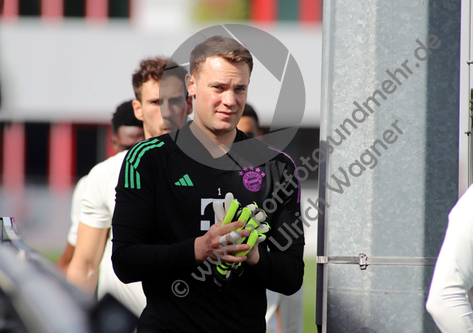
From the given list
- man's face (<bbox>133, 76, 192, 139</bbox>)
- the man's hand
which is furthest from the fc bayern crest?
man's face (<bbox>133, 76, 192, 139</bbox>)

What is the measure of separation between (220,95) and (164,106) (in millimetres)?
1148

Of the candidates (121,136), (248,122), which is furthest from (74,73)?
(248,122)

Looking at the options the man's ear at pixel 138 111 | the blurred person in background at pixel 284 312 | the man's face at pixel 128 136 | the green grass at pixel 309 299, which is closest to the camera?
the man's ear at pixel 138 111

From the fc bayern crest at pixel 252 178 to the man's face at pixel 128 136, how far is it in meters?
2.07

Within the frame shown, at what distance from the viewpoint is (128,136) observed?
4355 mm

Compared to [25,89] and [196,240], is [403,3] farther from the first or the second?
[25,89]

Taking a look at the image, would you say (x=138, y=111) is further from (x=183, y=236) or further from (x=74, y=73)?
(x=74, y=73)

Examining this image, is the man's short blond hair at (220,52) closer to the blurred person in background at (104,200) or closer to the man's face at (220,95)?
the man's face at (220,95)

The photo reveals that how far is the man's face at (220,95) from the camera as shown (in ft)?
7.72

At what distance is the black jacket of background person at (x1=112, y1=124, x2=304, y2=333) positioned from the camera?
2.20 metres

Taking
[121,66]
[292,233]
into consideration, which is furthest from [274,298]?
[121,66]

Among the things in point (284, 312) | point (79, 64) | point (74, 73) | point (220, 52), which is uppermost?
point (79, 64)

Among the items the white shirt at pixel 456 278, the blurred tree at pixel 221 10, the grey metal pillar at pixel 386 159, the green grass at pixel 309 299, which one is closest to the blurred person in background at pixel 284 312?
the grey metal pillar at pixel 386 159

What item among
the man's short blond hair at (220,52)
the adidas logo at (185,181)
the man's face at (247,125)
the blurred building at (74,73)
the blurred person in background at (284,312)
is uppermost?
the blurred building at (74,73)
